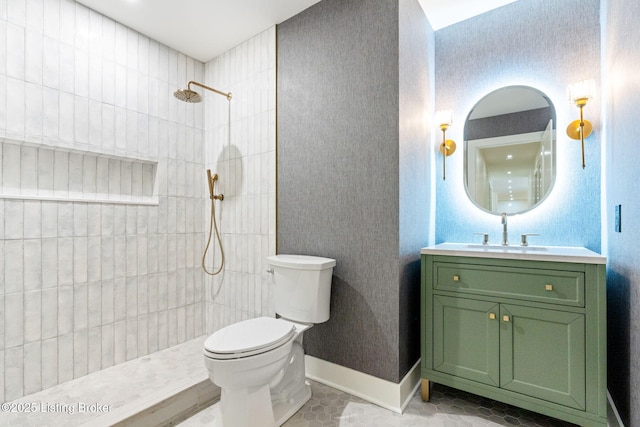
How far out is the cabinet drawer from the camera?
1422mm

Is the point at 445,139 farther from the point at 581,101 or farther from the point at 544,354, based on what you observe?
the point at 544,354

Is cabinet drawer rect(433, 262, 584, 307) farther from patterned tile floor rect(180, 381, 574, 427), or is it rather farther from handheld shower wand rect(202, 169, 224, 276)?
handheld shower wand rect(202, 169, 224, 276)

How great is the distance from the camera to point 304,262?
182cm

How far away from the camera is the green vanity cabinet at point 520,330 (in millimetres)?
1378

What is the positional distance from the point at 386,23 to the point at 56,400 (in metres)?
2.84

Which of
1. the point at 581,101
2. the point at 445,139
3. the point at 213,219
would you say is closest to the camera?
the point at 581,101

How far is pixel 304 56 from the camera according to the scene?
2.12 m

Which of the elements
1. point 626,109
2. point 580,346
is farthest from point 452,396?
point 626,109

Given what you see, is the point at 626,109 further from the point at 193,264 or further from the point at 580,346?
the point at 193,264

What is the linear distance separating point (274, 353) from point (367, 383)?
0.68 meters

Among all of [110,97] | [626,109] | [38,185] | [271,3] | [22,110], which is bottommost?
[38,185]

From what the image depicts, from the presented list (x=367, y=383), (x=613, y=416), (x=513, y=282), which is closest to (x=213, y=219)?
(x=367, y=383)

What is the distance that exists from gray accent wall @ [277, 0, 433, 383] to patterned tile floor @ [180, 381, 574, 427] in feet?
0.64

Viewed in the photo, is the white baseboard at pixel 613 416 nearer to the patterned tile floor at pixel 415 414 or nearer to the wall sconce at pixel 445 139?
the patterned tile floor at pixel 415 414
